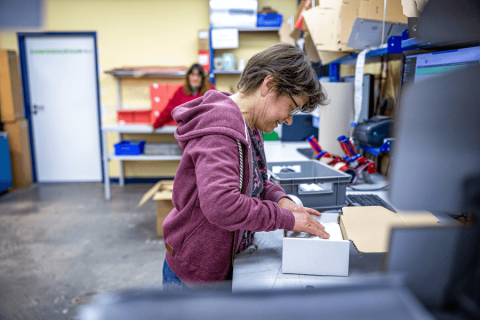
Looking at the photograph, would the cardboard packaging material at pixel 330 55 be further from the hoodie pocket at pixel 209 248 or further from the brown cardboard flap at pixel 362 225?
the hoodie pocket at pixel 209 248

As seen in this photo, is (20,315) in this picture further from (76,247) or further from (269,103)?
(269,103)

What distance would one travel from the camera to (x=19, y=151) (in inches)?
172

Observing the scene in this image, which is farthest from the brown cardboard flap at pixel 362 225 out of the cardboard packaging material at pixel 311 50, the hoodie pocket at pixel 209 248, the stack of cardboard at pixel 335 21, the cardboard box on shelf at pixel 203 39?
the cardboard box on shelf at pixel 203 39

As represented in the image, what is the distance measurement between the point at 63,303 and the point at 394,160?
89.2 inches

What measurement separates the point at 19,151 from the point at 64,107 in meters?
0.80

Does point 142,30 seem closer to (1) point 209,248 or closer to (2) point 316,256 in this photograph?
(1) point 209,248

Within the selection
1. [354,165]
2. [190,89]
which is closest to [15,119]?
[190,89]

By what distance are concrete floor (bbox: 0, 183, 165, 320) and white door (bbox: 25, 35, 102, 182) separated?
2.04 ft

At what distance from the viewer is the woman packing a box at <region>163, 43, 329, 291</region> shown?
0.73 m

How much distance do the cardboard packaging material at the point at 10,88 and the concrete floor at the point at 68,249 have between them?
3.30 ft

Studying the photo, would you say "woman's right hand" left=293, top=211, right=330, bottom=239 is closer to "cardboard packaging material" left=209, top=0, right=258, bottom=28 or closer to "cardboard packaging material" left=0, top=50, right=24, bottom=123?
"cardboard packaging material" left=209, top=0, right=258, bottom=28

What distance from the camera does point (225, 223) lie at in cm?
75

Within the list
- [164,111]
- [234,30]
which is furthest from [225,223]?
[234,30]

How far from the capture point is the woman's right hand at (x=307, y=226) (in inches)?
33.6
